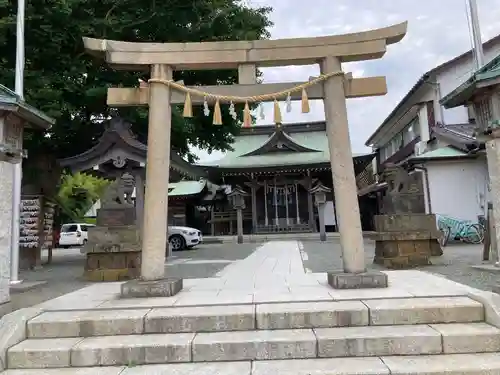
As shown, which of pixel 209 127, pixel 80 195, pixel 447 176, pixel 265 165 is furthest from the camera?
pixel 80 195

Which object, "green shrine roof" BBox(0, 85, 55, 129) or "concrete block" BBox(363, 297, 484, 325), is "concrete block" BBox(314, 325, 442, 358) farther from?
"green shrine roof" BBox(0, 85, 55, 129)

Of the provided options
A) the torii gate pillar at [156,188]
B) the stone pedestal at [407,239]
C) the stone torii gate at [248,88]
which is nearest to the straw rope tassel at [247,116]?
the stone torii gate at [248,88]

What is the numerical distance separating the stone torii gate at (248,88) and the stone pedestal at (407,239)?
3.16 metres

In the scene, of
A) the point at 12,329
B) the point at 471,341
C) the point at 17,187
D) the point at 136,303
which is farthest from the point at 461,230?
the point at 12,329

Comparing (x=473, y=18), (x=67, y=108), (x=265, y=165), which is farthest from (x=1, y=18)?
(x=265, y=165)

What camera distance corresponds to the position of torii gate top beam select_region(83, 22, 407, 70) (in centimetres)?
622

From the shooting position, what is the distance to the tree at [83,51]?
9.76 meters

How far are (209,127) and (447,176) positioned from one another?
34.5 ft

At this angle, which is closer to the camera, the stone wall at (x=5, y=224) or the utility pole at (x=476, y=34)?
the stone wall at (x=5, y=224)

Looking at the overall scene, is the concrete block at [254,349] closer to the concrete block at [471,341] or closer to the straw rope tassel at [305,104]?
the concrete block at [471,341]

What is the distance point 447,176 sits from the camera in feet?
54.6

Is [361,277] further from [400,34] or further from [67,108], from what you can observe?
[67,108]

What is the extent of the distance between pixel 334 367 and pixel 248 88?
4.36 m

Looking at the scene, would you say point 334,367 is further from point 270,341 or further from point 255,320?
point 255,320
